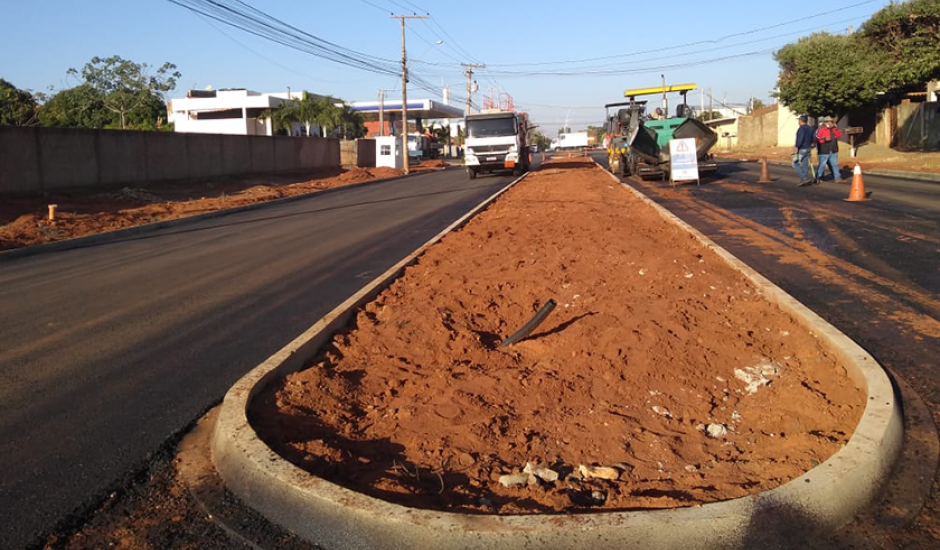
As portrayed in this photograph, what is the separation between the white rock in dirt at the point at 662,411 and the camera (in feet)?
16.0

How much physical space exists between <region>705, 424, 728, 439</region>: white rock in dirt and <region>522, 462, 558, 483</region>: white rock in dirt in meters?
1.14

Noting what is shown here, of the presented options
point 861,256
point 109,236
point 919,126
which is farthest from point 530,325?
point 919,126

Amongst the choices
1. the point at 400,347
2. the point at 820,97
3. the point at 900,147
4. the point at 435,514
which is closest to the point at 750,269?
the point at 400,347

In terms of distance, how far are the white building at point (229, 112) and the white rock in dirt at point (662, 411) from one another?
59.7 metres

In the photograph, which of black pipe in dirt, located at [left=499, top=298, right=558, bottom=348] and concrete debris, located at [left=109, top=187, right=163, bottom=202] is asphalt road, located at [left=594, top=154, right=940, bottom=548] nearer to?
black pipe in dirt, located at [left=499, top=298, right=558, bottom=348]

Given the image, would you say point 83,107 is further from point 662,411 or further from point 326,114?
point 662,411

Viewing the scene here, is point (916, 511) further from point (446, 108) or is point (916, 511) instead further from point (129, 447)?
point (446, 108)

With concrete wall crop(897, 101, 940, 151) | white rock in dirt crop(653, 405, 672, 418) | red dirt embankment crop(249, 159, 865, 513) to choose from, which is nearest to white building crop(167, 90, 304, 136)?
concrete wall crop(897, 101, 940, 151)

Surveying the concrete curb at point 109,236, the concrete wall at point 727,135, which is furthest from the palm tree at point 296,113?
the concrete curb at point 109,236

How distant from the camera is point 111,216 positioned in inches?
782

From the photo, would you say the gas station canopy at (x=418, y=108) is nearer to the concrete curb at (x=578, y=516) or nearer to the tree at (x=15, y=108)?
the tree at (x=15, y=108)

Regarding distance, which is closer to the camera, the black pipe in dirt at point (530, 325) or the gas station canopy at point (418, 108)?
the black pipe in dirt at point (530, 325)

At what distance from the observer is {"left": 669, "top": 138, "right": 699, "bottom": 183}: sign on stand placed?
75.0 ft

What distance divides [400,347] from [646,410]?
7.76ft
